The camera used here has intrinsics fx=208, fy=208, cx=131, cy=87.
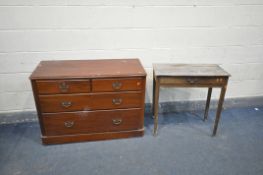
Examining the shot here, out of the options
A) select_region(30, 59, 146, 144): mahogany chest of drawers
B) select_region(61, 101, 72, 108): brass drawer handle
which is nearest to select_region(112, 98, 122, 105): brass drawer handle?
select_region(30, 59, 146, 144): mahogany chest of drawers

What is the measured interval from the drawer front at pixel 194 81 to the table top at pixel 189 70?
0.14 ft

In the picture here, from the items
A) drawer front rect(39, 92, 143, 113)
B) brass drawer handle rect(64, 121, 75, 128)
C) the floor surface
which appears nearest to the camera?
the floor surface

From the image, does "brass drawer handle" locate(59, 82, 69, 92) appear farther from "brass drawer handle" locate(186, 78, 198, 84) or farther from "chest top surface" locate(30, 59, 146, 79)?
"brass drawer handle" locate(186, 78, 198, 84)

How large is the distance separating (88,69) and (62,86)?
291mm

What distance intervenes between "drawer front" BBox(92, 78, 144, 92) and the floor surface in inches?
22.8

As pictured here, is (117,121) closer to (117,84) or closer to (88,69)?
(117,84)

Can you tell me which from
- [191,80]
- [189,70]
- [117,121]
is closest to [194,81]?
[191,80]

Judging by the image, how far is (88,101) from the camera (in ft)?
6.41

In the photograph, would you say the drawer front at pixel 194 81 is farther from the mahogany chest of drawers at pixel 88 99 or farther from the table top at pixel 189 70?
the mahogany chest of drawers at pixel 88 99

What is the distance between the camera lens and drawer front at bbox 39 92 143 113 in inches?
75.0

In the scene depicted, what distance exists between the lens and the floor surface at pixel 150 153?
→ 5.92 feet

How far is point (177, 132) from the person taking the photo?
2309mm

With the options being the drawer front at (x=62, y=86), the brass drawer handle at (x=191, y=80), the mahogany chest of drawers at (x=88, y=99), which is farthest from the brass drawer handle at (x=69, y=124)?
the brass drawer handle at (x=191, y=80)

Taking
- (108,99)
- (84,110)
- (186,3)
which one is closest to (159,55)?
(186,3)
